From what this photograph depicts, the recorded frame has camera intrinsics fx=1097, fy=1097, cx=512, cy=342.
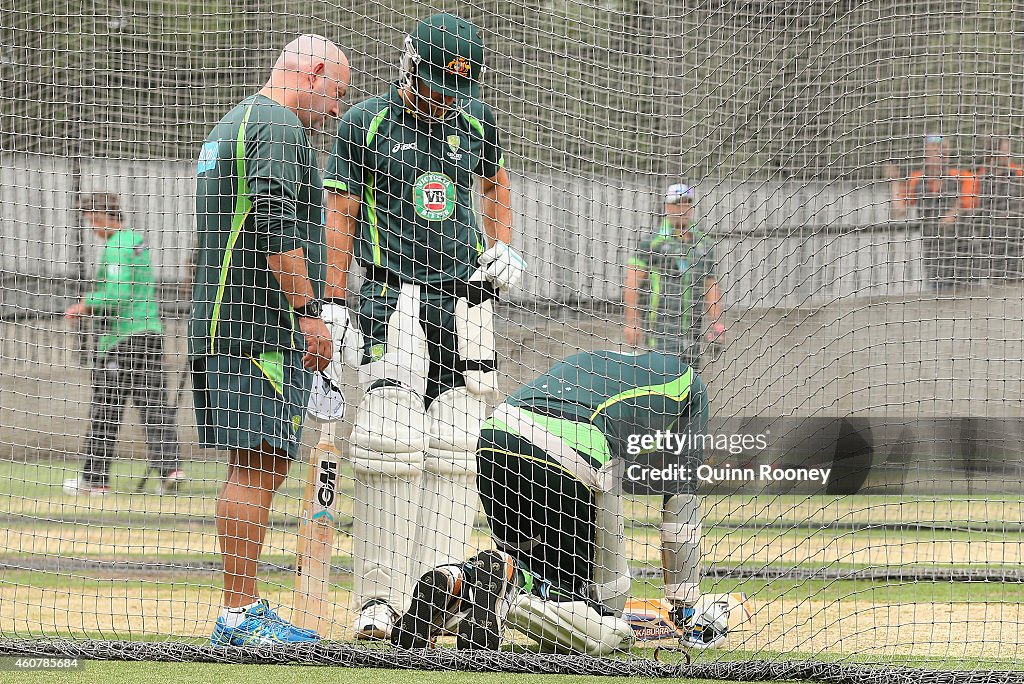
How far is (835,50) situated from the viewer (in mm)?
3506

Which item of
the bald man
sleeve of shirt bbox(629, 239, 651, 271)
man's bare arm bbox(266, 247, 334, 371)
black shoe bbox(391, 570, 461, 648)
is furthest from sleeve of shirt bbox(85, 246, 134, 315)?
sleeve of shirt bbox(629, 239, 651, 271)

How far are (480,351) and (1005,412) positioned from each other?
2.42 metres

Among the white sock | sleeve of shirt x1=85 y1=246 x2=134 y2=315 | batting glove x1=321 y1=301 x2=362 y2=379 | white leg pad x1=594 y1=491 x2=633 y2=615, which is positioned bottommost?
the white sock

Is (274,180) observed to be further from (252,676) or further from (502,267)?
(252,676)

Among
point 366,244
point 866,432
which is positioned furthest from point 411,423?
point 866,432

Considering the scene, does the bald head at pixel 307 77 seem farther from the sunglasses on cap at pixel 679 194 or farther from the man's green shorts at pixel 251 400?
the sunglasses on cap at pixel 679 194

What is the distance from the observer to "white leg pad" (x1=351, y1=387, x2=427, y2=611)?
10.6 feet

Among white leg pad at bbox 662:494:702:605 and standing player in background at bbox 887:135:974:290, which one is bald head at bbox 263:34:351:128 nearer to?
white leg pad at bbox 662:494:702:605

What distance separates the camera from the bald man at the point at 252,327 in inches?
116

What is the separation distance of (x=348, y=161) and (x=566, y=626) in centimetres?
156

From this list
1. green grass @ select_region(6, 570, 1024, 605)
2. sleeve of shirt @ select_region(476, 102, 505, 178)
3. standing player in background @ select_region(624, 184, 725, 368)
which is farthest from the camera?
green grass @ select_region(6, 570, 1024, 605)

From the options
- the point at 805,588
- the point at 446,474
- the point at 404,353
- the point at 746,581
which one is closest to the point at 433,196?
the point at 404,353

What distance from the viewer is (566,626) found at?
2.87 meters

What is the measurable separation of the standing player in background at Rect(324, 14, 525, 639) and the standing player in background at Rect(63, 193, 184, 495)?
2.86ft
